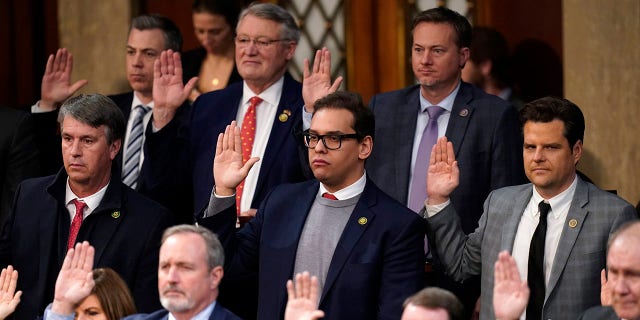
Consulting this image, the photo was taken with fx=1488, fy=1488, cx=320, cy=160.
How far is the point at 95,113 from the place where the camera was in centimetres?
623

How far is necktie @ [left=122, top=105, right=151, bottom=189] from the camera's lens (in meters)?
6.97

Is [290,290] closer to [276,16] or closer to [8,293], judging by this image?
[8,293]

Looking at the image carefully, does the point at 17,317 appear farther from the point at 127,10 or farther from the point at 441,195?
the point at 127,10

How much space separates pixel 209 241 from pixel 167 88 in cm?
166

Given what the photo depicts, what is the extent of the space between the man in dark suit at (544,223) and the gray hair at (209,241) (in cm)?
93

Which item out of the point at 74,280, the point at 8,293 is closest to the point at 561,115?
the point at 74,280

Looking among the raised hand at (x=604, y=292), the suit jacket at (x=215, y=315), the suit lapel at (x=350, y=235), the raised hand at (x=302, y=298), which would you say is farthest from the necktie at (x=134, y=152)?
the raised hand at (x=604, y=292)

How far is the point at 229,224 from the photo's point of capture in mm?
5812

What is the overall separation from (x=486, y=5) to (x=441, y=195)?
2580mm

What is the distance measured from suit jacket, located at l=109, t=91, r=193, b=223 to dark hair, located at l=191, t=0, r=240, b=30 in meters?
0.91

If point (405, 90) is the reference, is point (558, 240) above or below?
below

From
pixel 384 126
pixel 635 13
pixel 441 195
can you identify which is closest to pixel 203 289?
pixel 441 195

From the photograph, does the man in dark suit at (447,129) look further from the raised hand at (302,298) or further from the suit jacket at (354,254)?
the raised hand at (302,298)

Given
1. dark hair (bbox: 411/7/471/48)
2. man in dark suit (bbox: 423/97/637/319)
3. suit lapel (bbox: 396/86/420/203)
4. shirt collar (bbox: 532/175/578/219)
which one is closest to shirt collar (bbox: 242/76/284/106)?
suit lapel (bbox: 396/86/420/203)
